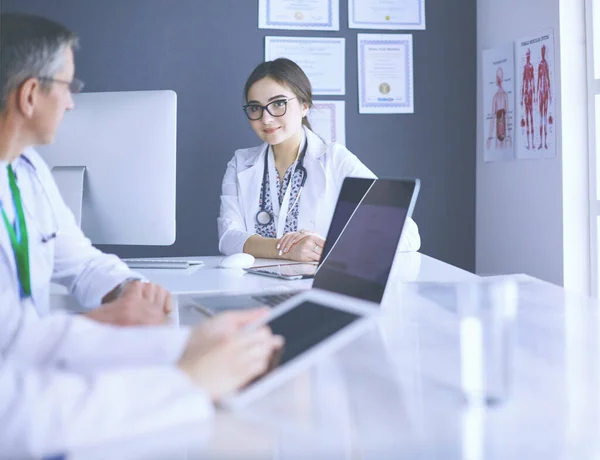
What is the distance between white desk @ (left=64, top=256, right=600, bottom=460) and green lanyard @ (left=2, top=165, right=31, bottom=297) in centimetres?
65

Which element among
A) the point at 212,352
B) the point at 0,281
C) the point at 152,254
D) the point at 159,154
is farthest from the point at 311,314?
the point at 152,254

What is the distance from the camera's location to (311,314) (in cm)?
114

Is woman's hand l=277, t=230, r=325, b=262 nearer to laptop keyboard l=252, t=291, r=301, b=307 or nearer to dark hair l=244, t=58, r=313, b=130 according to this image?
laptop keyboard l=252, t=291, r=301, b=307

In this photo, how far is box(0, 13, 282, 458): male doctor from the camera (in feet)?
2.71

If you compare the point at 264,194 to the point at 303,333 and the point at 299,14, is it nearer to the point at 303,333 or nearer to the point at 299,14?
the point at 299,14

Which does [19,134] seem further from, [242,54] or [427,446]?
[242,54]

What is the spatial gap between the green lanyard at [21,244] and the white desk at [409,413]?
647mm

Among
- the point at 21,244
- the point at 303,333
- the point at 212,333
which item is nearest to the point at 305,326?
the point at 303,333

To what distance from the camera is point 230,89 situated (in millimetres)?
3744

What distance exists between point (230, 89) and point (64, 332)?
9.19 ft

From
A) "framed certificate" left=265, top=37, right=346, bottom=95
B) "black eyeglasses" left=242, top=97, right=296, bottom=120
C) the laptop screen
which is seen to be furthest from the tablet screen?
"framed certificate" left=265, top=37, right=346, bottom=95

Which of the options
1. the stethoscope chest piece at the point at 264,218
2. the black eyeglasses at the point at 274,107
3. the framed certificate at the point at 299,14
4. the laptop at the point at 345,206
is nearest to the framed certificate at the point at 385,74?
the framed certificate at the point at 299,14

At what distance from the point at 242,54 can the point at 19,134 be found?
2491mm

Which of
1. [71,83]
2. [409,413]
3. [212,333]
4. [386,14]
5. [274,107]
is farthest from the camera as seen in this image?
[386,14]
